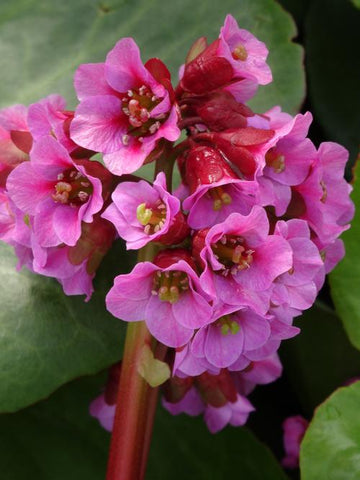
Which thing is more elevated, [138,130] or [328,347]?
[138,130]

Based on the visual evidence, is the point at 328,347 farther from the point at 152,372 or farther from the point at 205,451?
the point at 152,372

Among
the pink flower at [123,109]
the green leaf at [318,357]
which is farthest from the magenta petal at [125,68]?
the green leaf at [318,357]

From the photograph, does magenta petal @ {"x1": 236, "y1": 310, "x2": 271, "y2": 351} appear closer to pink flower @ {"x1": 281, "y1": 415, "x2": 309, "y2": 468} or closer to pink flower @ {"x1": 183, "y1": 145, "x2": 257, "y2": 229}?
pink flower @ {"x1": 183, "y1": 145, "x2": 257, "y2": 229}

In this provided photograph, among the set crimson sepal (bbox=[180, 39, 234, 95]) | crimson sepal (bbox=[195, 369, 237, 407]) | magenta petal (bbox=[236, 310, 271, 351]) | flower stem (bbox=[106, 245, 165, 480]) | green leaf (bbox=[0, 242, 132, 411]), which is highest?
crimson sepal (bbox=[180, 39, 234, 95])

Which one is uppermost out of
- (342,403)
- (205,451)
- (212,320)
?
(212,320)

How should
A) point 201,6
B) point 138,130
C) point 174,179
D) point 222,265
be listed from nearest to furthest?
point 222,265 → point 138,130 → point 174,179 → point 201,6

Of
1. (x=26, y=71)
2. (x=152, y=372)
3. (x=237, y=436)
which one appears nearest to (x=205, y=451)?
(x=237, y=436)

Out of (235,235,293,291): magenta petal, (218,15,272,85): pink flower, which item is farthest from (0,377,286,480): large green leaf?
(218,15,272,85): pink flower
